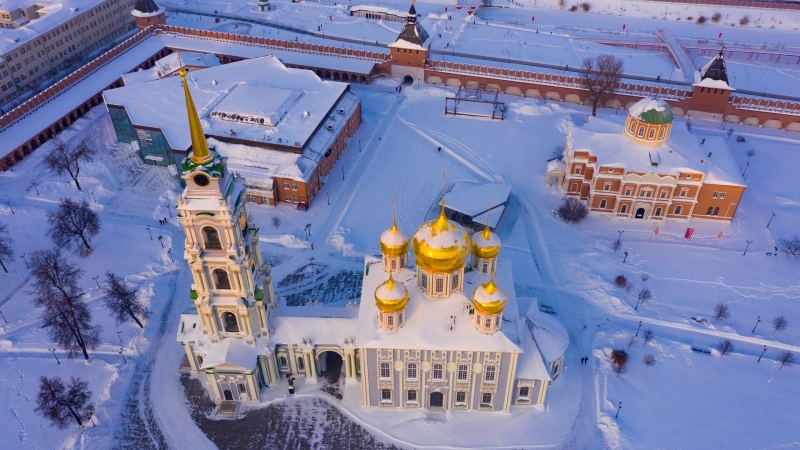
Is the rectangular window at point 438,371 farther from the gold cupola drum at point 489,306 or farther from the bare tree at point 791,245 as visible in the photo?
the bare tree at point 791,245

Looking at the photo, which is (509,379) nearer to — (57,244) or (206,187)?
(206,187)

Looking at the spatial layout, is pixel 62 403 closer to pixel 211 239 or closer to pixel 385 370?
pixel 211 239

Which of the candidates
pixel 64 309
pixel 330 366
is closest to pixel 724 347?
pixel 330 366

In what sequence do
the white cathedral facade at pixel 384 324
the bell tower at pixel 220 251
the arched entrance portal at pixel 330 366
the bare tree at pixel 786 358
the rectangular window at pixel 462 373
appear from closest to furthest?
the bell tower at pixel 220 251 < the white cathedral facade at pixel 384 324 < the rectangular window at pixel 462 373 < the arched entrance portal at pixel 330 366 < the bare tree at pixel 786 358

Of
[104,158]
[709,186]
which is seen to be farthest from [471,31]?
[104,158]

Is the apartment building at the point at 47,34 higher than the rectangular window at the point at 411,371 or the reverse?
higher

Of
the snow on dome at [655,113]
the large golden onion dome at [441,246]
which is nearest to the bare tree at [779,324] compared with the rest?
the snow on dome at [655,113]
